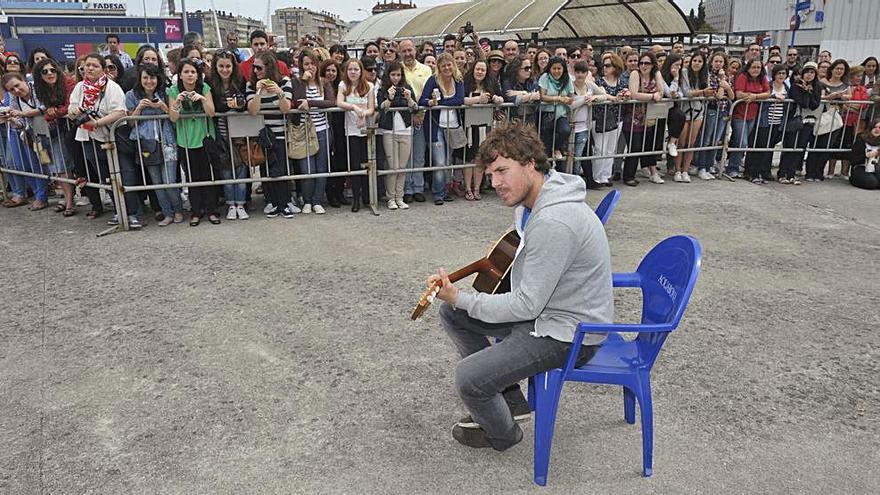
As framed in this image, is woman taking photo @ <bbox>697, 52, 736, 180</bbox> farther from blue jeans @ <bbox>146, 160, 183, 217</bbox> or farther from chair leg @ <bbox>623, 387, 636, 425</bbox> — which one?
blue jeans @ <bbox>146, 160, 183, 217</bbox>

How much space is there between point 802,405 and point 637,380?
137cm

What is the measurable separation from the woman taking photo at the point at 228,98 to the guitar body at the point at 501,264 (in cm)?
481

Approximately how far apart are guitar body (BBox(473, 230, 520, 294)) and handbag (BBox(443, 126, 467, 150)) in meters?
5.20

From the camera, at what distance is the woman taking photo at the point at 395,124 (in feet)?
25.0

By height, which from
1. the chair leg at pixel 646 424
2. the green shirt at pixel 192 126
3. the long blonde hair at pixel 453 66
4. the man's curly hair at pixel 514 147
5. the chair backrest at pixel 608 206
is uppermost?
the long blonde hair at pixel 453 66

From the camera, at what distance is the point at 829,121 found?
9.44 metres

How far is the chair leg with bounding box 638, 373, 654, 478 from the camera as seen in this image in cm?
283

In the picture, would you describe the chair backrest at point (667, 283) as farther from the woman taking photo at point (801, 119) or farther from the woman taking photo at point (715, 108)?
the woman taking photo at point (801, 119)

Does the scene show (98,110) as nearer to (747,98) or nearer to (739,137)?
(747,98)

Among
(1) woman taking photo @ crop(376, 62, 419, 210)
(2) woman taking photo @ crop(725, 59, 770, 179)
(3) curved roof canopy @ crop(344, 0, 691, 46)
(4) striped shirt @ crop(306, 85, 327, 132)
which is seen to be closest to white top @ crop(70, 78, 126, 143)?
(4) striped shirt @ crop(306, 85, 327, 132)

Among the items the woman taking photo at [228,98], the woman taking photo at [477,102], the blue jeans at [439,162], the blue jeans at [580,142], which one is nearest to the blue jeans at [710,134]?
the blue jeans at [580,142]

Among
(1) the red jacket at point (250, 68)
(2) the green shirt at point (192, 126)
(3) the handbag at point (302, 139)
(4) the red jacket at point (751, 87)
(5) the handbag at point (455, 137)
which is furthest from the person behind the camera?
(4) the red jacket at point (751, 87)

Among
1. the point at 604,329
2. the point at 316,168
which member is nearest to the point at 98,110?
the point at 316,168

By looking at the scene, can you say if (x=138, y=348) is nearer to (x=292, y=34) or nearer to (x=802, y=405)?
(x=802, y=405)
